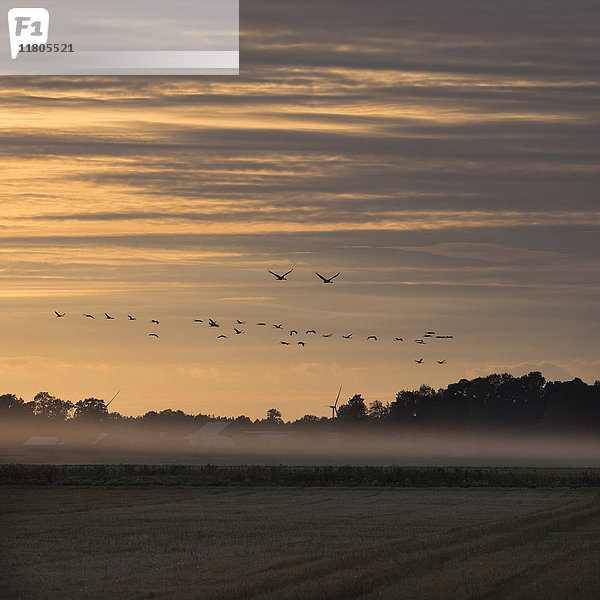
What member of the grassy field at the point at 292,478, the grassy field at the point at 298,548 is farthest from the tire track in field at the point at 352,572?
the grassy field at the point at 292,478

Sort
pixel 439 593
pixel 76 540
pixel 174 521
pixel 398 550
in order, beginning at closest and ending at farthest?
pixel 439 593
pixel 398 550
pixel 76 540
pixel 174 521

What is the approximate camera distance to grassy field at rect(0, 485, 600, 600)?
1162 inches

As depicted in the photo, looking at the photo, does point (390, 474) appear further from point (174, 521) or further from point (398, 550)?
point (398, 550)

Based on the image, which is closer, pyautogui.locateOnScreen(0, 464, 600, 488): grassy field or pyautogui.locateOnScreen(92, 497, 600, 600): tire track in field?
pyautogui.locateOnScreen(92, 497, 600, 600): tire track in field

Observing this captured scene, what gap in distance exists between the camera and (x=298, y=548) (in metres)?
38.5

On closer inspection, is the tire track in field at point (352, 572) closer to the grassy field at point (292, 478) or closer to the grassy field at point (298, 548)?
the grassy field at point (298, 548)

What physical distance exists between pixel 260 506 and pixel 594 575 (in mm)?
30405

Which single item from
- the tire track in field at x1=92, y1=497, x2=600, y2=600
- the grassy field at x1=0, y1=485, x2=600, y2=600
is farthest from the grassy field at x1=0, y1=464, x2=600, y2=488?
the tire track in field at x1=92, y1=497, x2=600, y2=600

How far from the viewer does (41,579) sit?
3186 cm

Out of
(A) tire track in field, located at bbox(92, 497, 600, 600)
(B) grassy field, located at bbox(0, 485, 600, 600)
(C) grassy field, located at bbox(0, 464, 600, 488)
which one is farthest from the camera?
(C) grassy field, located at bbox(0, 464, 600, 488)

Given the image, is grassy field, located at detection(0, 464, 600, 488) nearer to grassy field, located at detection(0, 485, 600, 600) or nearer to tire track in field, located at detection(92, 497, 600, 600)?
grassy field, located at detection(0, 485, 600, 600)

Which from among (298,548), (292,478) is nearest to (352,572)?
(298,548)

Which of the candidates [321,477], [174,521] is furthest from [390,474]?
[174,521]

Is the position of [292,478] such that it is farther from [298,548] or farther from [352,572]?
[352,572]
